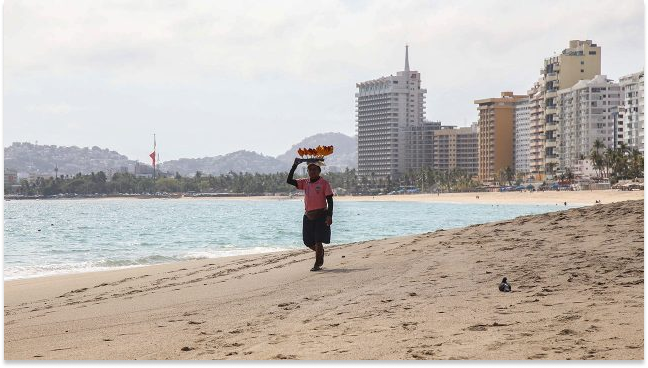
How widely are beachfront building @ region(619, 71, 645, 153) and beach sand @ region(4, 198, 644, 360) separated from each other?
142m

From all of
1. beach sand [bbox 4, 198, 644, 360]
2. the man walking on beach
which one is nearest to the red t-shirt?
the man walking on beach

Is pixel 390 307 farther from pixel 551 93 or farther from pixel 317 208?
pixel 551 93

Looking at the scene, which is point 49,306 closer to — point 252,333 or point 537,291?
point 252,333

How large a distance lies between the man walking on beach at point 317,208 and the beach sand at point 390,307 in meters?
0.46

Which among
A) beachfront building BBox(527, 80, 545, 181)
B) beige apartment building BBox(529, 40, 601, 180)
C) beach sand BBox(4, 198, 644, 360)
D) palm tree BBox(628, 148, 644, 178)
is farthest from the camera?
beachfront building BBox(527, 80, 545, 181)

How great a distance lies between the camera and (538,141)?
192 metres

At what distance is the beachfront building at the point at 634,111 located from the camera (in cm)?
14888

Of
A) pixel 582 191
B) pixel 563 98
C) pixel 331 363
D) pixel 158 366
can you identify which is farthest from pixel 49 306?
pixel 563 98

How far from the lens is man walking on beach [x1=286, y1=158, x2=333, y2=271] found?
1234 cm

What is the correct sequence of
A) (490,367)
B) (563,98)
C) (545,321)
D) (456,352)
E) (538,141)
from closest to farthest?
(490,367), (456,352), (545,321), (563,98), (538,141)

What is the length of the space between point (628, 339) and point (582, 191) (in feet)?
431

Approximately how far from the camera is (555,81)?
592 ft

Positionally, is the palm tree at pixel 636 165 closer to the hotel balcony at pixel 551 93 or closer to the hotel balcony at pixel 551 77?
the hotel balcony at pixel 551 93

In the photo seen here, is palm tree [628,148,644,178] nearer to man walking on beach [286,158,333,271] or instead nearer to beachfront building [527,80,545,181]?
beachfront building [527,80,545,181]
